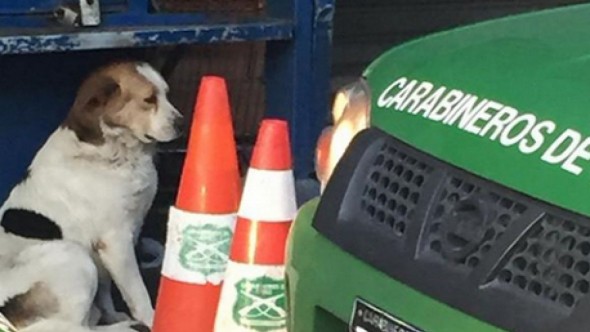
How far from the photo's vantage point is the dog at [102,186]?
5312 millimetres

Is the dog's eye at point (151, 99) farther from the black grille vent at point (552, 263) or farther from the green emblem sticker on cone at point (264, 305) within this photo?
the black grille vent at point (552, 263)

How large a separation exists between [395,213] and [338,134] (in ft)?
1.40

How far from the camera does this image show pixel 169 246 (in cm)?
400

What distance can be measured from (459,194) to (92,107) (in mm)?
3099

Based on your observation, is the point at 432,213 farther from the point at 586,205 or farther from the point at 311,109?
the point at 311,109

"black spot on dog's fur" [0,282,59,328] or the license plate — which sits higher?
the license plate

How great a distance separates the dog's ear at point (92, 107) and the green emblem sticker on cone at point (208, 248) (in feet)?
5.41

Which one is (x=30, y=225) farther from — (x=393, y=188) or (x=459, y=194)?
(x=459, y=194)

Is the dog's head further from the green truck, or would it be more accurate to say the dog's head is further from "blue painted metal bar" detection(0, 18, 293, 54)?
the green truck

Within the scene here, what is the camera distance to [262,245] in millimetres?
3621

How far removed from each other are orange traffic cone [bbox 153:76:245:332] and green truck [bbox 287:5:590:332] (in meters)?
0.86

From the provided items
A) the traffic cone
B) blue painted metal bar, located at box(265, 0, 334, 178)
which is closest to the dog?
blue painted metal bar, located at box(265, 0, 334, 178)

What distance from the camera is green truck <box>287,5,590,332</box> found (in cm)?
238

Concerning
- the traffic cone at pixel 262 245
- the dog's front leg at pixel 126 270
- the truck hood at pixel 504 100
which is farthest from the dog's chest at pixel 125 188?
the truck hood at pixel 504 100
